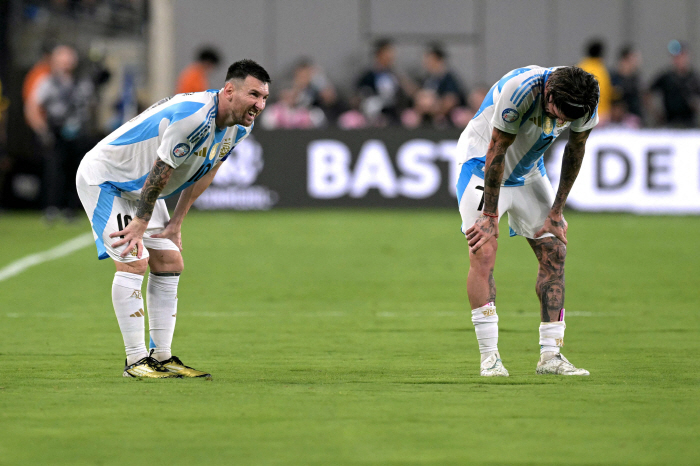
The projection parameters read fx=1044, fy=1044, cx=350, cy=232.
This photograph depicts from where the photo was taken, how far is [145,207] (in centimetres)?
561

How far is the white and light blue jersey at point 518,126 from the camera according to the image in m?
5.50

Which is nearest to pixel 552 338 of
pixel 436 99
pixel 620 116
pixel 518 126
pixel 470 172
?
pixel 470 172

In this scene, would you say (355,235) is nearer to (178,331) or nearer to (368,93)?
(368,93)

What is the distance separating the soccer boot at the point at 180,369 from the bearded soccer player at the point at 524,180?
1.56 meters

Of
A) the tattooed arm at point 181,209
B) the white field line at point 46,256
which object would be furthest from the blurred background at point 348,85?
the tattooed arm at point 181,209

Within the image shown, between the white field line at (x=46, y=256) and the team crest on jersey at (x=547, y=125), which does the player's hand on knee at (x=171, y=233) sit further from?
the white field line at (x=46, y=256)

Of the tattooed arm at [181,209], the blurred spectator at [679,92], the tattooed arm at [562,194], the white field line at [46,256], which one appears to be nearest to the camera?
the tattooed arm at [562,194]

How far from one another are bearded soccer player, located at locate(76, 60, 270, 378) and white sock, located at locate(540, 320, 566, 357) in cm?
199

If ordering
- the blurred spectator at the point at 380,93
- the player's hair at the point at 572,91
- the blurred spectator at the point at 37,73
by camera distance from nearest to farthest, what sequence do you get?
the player's hair at the point at 572,91 < the blurred spectator at the point at 37,73 < the blurred spectator at the point at 380,93

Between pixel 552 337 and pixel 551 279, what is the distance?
344 millimetres

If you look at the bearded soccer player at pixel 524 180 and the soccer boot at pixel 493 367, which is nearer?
the bearded soccer player at pixel 524 180

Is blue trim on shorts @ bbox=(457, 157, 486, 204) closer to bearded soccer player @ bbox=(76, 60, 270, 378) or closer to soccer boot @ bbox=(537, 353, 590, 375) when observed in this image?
soccer boot @ bbox=(537, 353, 590, 375)

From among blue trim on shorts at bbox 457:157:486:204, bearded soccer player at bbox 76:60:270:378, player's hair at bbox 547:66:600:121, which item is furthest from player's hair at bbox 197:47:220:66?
player's hair at bbox 547:66:600:121

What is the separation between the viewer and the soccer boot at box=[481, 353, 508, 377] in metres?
5.76
